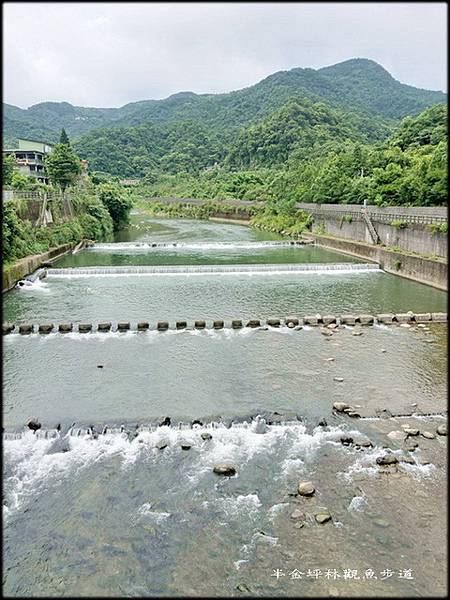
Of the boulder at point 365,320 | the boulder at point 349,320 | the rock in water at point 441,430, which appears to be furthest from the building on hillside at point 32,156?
the rock in water at point 441,430

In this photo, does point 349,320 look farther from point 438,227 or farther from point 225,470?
point 225,470

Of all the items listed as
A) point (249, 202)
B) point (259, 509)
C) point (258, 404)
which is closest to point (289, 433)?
point (258, 404)

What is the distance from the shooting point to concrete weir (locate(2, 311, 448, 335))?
12.7 metres

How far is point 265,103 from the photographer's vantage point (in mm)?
116875

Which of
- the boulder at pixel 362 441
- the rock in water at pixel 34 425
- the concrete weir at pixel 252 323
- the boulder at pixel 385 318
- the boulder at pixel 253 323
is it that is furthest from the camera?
the boulder at pixel 385 318

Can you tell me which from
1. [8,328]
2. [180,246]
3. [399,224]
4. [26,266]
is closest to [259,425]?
[8,328]

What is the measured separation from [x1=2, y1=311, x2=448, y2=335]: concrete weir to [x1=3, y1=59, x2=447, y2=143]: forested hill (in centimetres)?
8763

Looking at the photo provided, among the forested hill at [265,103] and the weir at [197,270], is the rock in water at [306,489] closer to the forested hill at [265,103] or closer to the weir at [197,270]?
the weir at [197,270]

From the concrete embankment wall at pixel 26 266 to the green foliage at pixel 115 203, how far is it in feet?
44.5

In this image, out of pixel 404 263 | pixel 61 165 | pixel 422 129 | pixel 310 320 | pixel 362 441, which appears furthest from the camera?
pixel 422 129

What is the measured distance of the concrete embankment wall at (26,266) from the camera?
1711cm

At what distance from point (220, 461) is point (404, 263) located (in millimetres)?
14839

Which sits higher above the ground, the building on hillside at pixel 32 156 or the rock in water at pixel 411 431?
the building on hillside at pixel 32 156

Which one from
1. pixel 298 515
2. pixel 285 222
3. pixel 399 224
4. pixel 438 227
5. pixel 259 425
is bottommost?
pixel 298 515
